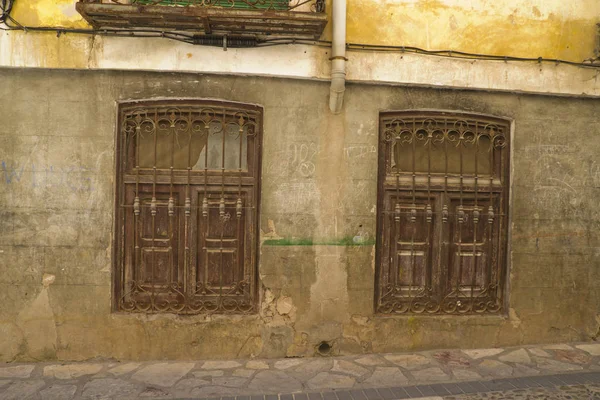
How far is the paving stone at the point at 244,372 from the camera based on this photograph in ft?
14.8

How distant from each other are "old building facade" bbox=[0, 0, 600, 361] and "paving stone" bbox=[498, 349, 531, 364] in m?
0.23

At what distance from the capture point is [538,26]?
17.1 ft

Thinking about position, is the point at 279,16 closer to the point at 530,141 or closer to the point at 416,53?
the point at 416,53

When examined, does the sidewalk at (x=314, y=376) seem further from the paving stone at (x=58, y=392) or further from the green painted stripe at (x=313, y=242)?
the green painted stripe at (x=313, y=242)

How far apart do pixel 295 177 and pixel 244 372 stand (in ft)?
7.04

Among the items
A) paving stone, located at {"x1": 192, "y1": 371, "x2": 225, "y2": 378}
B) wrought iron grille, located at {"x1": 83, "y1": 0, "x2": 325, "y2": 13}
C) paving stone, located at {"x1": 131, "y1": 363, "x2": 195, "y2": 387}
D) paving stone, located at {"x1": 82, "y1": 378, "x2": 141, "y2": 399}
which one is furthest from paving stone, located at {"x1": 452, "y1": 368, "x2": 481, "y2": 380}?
wrought iron grille, located at {"x1": 83, "y1": 0, "x2": 325, "y2": 13}

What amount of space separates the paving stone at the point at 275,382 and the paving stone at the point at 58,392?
64.6 inches

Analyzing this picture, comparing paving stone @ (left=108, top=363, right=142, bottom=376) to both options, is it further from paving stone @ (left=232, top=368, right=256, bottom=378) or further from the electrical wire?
the electrical wire

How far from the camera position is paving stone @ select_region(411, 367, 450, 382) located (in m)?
4.45

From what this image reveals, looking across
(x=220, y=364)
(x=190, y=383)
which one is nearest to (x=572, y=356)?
(x=220, y=364)

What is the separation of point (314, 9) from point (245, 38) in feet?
2.76

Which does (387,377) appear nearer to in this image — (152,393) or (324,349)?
(324,349)

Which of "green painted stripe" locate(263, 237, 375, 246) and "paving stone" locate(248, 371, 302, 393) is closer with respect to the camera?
"paving stone" locate(248, 371, 302, 393)

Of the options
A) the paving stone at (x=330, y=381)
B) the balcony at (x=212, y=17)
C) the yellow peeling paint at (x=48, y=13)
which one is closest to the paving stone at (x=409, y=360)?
the paving stone at (x=330, y=381)
